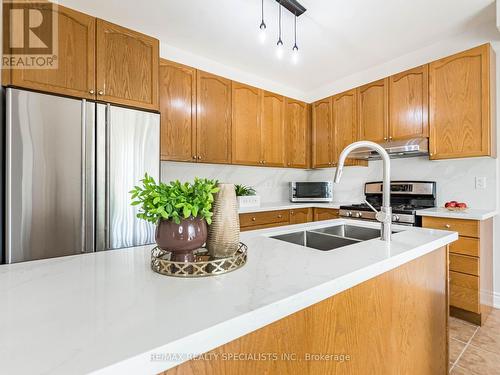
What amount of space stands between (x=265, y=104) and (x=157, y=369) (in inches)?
131

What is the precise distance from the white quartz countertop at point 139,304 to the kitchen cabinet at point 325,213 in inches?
91.8

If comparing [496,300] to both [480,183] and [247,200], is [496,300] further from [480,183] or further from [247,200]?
[247,200]

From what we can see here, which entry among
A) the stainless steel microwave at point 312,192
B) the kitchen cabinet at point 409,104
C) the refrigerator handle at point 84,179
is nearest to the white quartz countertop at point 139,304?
the refrigerator handle at point 84,179

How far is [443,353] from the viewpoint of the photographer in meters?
1.34

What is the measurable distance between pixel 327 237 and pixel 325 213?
2.00 meters

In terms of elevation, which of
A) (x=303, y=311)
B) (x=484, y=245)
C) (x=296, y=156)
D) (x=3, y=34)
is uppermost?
(x=3, y=34)

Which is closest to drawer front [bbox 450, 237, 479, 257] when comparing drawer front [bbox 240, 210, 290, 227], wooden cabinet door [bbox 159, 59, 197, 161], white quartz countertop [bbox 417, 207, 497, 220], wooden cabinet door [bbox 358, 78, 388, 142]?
white quartz countertop [bbox 417, 207, 497, 220]

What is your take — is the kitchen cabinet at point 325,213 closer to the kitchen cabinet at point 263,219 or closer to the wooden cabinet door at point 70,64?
the kitchen cabinet at point 263,219

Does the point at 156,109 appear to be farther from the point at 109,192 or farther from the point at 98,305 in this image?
the point at 98,305

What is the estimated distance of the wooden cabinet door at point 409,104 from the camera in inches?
104

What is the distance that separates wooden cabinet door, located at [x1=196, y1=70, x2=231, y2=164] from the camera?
286 centimetres

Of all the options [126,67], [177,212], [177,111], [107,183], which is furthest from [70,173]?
[177,212]

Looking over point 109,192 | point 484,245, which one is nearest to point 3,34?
point 109,192

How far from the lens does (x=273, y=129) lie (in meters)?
3.51
